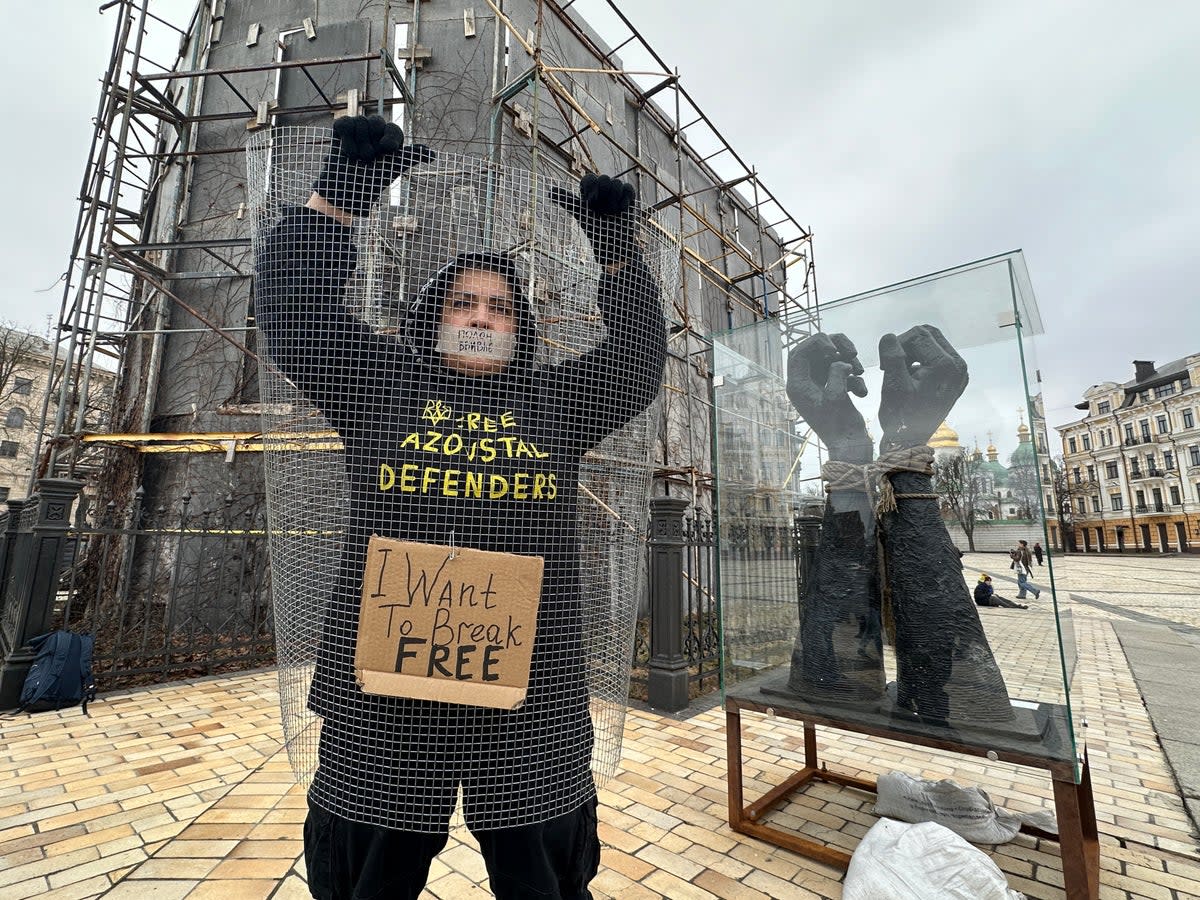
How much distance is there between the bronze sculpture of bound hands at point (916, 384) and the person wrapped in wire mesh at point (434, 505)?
1.63m

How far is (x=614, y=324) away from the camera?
1.45m

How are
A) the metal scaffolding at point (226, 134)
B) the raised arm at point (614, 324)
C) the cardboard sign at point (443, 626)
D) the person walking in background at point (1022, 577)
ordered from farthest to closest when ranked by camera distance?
1. the metal scaffolding at point (226, 134)
2. the person walking in background at point (1022, 577)
3. the raised arm at point (614, 324)
4. the cardboard sign at point (443, 626)

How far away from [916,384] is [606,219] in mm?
1616

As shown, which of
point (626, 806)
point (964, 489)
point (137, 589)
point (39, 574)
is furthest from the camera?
point (137, 589)

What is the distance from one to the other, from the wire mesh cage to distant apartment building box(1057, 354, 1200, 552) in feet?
187

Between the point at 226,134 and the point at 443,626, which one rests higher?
the point at 226,134

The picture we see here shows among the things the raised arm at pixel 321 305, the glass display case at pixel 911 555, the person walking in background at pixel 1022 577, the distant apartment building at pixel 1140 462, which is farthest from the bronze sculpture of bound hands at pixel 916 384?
the distant apartment building at pixel 1140 462

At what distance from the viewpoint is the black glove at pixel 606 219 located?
1.47 m

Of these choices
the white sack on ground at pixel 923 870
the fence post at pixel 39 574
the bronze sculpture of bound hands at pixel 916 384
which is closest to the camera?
the white sack on ground at pixel 923 870

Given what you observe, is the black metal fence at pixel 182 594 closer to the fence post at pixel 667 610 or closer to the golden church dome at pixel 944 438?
the fence post at pixel 667 610

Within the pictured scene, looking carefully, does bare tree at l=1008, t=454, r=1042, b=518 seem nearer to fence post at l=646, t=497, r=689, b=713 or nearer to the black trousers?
the black trousers

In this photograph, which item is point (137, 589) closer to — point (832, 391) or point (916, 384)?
point (832, 391)

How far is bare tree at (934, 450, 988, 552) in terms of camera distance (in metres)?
2.30

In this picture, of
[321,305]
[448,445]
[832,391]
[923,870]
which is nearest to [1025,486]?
[832,391]
